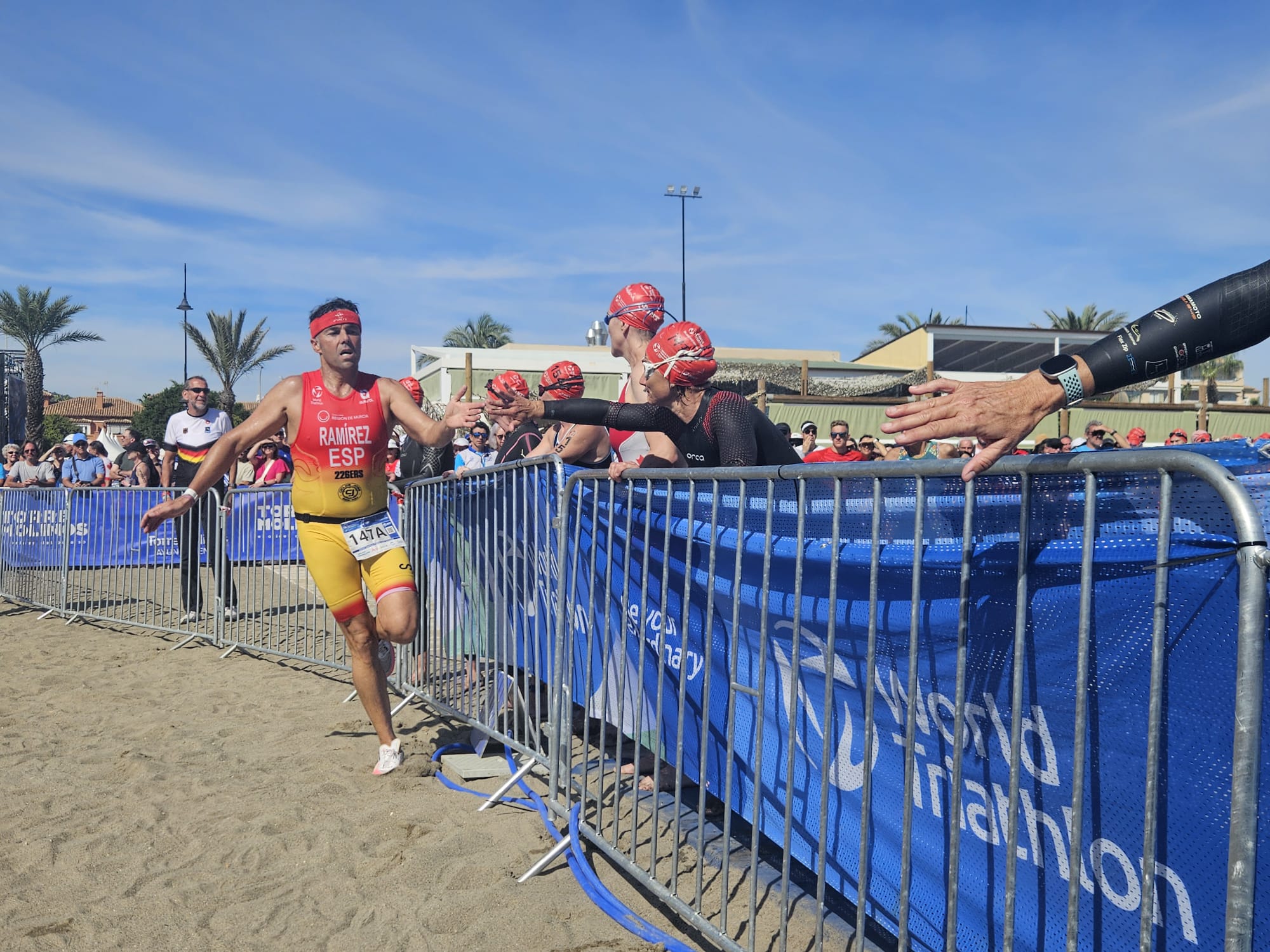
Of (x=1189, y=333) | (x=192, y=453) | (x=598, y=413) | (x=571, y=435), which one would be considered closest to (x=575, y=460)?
(x=571, y=435)

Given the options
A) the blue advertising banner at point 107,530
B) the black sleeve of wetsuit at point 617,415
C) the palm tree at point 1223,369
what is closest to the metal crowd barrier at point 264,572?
the blue advertising banner at point 107,530

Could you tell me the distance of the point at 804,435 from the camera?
14391 millimetres

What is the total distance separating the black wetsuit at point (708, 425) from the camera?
12.4ft

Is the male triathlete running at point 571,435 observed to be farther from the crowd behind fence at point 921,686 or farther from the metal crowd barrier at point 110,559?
the metal crowd barrier at point 110,559

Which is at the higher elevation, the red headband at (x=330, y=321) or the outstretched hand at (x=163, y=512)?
the red headband at (x=330, y=321)

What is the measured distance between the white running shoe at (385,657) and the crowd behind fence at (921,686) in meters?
0.87

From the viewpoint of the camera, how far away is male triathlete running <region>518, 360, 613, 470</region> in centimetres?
492

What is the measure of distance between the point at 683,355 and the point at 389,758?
8.19 ft

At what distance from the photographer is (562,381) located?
17.3 ft

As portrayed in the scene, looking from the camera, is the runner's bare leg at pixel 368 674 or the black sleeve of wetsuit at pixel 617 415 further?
the runner's bare leg at pixel 368 674

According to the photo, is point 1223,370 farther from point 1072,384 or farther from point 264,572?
point 1072,384

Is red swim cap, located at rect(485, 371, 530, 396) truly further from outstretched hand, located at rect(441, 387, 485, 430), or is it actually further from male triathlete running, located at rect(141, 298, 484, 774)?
male triathlete running, located at rect(141, 298, 484, 774)

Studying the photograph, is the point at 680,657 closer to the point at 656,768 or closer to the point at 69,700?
the point at 656,768

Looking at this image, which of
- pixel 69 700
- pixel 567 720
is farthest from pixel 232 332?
pixel 567 720
